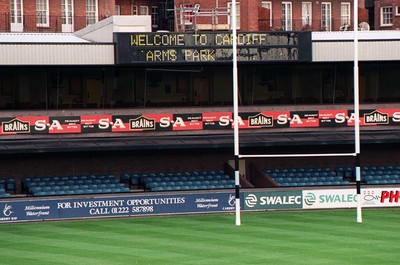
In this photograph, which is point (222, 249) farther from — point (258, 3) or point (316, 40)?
point (258, 3)

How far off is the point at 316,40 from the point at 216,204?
31.8 ft

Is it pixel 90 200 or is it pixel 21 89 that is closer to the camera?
pixel 90 200

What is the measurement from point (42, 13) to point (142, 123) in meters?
20.3

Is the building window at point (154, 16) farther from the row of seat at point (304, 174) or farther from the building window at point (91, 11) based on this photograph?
the row of seat at point (304, 174)

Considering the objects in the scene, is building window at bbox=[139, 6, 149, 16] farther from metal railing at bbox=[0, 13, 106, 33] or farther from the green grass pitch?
the green grass pitch

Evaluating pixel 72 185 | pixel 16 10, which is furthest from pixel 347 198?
pixel 16 10

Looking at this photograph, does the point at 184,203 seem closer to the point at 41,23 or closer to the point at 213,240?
the point at 213,240

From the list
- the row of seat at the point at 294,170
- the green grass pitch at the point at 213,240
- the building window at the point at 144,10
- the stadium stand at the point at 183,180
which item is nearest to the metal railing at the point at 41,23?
the building window at the point at 144,10

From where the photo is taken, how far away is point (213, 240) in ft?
127

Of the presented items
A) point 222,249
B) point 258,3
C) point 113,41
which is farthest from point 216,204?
point 258,3

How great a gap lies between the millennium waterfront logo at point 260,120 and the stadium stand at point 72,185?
22.2ft

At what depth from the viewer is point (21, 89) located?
50.2m

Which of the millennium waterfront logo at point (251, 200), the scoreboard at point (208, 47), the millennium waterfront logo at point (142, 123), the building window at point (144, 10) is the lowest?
the millennium waterfront logo at point (251, 200)

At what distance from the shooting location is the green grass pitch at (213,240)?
112ft
